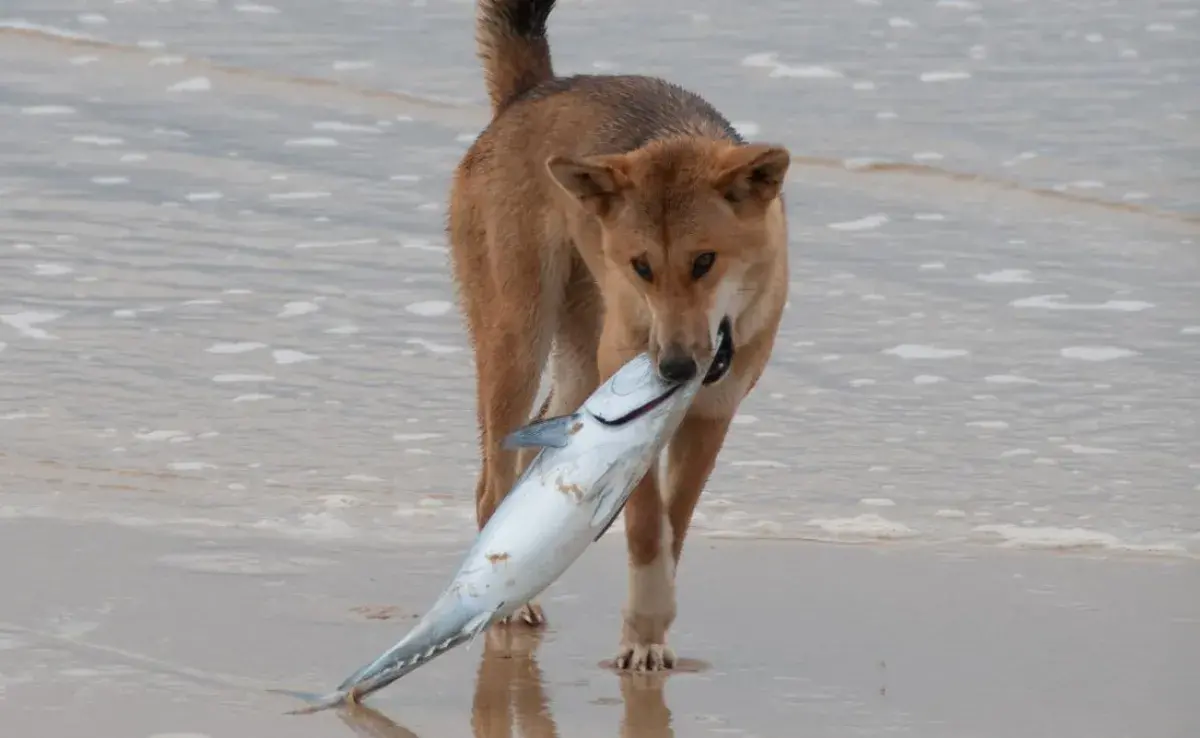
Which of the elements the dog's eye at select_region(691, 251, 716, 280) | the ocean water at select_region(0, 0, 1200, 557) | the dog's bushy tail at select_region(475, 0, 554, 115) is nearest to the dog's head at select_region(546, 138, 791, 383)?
the dog's eye at select_region(691, 251, 716, 280)

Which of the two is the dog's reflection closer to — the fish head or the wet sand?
the wet sand

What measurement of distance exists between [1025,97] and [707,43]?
2.57m

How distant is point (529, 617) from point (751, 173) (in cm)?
132

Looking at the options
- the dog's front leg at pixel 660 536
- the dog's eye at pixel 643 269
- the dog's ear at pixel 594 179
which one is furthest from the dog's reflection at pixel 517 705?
the dog's ear at pixel 594 179

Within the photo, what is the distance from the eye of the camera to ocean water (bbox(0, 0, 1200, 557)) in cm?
732

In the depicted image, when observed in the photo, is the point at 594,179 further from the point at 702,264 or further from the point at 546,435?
the point at 546,435

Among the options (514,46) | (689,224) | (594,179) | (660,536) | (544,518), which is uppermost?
(514,46)

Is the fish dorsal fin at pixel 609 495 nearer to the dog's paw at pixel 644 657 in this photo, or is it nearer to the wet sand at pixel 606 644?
the wet sand at pixel 606 644

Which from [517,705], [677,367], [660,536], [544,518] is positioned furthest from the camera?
[660,536]

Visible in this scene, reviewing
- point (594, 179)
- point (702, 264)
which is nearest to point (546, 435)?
point (702, 264)

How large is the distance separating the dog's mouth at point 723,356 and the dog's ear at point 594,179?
427 millimetres

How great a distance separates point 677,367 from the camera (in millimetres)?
5234

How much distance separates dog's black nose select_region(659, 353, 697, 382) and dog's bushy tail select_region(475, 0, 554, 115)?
1.70 metres

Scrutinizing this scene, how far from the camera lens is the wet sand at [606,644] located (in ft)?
16.3
